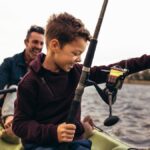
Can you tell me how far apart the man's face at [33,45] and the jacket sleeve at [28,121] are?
3.50 metres

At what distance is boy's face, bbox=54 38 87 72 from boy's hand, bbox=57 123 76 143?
64 cm

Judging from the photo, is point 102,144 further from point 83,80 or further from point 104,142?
point 83,80

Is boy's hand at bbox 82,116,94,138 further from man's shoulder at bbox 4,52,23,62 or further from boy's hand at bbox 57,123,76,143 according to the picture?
boy's hand at bbox 57,123,76,143

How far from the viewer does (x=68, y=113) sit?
4.77 meters

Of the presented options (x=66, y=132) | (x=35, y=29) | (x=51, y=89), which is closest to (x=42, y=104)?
(x=51, y=89)

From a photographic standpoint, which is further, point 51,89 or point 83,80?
point 51,89

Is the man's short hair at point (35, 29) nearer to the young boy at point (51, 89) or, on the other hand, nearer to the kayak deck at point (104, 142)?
the kayak deck at point (104, 142)

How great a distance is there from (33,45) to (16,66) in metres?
0.55

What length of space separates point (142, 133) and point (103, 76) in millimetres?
10254

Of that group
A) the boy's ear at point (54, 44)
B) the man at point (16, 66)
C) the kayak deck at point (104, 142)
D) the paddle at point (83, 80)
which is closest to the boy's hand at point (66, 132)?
the paddle at point (83, 80)

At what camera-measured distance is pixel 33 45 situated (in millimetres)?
8383

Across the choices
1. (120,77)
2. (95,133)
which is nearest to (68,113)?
(120,77)

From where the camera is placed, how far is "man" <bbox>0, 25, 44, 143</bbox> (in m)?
7.64

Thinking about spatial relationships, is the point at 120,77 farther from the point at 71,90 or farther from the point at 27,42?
the point at 27,42
